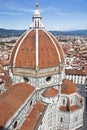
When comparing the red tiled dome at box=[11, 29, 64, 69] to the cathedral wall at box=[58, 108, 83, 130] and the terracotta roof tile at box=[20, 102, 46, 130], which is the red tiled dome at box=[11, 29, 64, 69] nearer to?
the terracotta roof tile at box=[20, 102, 46, 130]

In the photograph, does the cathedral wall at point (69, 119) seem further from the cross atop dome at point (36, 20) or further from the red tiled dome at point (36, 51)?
the cross atop dome at point (36, 20)

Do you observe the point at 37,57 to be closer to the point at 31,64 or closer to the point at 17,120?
the point at 31,64

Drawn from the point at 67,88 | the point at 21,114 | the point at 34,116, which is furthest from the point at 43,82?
the point at 21,114

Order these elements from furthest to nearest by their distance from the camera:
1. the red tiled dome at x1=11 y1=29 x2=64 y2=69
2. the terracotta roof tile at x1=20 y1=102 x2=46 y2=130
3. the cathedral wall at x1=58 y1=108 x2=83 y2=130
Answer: the cathedral wall at x1=58 y1=108 x2=83 y2=130 → the red tiled dome at x1=11 y1=29 x2=64 y2=69 → the terracotta roof tile at x1=20 y1=102 x2=46 y2=130

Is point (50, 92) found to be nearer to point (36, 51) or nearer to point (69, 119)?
point (69, 119)

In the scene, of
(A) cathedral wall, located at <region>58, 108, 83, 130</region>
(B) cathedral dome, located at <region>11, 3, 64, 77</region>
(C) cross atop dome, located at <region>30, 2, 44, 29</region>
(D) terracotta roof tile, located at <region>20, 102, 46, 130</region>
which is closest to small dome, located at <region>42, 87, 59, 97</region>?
(D) terracotta roof tile, located at <region>20, 102, 46, 130</region>

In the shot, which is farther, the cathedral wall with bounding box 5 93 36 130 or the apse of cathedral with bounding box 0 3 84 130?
the apse of cathedral with bounding box 0 3 84 130

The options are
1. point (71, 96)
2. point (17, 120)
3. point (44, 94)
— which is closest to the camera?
point (17, 120)

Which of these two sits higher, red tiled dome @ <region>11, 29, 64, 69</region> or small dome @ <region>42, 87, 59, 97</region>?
red tiled dome @ <region>11, 29, 64, 69</region>

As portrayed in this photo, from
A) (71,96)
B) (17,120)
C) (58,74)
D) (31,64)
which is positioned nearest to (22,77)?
(31,64)
